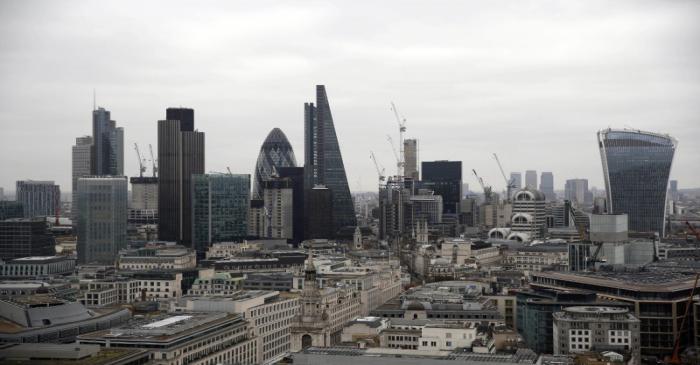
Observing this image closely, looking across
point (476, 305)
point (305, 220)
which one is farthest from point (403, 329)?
point (305, 220)

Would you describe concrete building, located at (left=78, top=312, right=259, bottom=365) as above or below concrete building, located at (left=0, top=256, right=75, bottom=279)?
below

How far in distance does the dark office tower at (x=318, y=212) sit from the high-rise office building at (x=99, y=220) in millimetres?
42103

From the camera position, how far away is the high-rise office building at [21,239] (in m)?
103

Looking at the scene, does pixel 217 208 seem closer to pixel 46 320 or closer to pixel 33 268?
pixel 33 268

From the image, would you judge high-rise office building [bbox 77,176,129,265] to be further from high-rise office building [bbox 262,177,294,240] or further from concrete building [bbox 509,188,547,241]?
concrete building [bbox 509,188,547,241]

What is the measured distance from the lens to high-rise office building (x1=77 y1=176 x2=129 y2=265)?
4094 inches

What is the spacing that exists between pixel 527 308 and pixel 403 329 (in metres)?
10.6

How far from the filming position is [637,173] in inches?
4483

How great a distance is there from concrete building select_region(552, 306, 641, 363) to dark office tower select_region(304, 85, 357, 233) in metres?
97.3

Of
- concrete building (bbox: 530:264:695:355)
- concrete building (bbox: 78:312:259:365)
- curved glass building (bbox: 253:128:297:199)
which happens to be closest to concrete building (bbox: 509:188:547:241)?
curved glass building (bbox: 253:128:297:199)

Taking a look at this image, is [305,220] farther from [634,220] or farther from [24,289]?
[24,289]

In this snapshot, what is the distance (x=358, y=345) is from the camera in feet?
156

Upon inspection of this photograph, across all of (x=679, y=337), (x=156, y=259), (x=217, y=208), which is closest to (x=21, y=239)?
(x=156, y=259)

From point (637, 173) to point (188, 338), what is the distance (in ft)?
260
